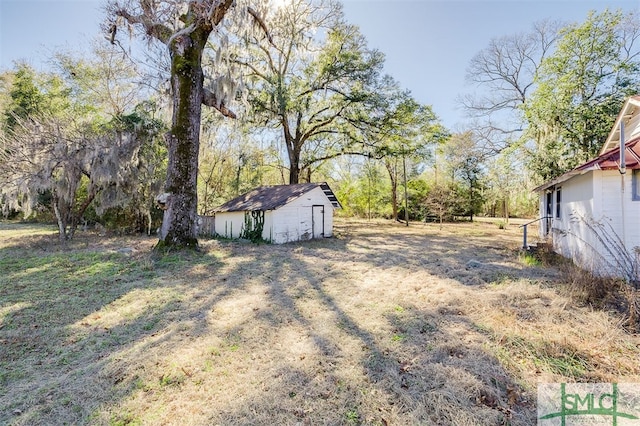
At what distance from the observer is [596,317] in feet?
13.1

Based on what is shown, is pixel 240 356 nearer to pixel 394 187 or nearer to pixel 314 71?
pixel 314 71

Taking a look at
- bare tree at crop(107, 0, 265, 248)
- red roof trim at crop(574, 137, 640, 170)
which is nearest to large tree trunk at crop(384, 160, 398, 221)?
red roof trim at crop(574, 137, 640, 170)

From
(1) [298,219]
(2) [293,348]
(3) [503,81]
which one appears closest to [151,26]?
(1) [298,219]

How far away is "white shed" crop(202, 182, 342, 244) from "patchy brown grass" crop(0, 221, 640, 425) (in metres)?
6.80

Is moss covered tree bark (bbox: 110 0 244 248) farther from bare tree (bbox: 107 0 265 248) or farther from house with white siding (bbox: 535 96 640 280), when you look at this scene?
house with white siding (bbox: 535 96 640 280)

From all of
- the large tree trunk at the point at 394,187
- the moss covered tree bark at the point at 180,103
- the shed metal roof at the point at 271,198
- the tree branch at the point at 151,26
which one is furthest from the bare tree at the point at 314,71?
the large tree trunk at the point at 394,187

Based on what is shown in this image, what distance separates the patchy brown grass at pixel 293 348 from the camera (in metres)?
2.47

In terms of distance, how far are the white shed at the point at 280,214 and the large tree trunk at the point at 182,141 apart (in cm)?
479

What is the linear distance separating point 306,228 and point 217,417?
1247 cm

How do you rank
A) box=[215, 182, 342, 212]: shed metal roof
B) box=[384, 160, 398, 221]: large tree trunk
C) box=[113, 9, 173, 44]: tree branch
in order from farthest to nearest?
box=[384, 160, 398, 221]: large tree trunk
box=[215, 182, 342, 212]: shed metal roof
box=[113, 9, 173, 44]: tree branch

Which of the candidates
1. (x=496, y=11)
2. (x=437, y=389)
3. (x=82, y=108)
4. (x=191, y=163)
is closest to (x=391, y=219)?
(x=496, y=11)

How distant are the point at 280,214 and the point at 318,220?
8.75ft

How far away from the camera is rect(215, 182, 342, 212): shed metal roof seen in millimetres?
13688

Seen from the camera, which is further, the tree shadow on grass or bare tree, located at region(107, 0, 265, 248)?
bare tree, located at region(107, 0, 265, 248)
